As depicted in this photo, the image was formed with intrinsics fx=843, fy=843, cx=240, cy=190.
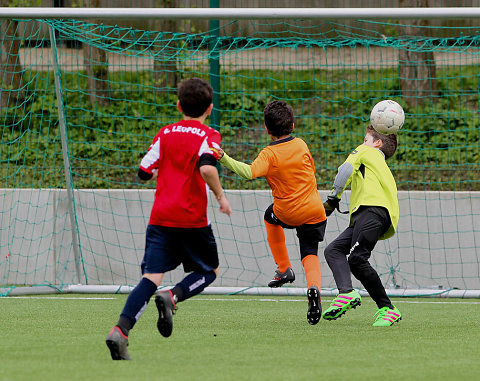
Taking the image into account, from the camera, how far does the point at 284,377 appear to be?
13.5 feet

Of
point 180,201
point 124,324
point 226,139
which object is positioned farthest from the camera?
point 226,139

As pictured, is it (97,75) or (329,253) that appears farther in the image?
(97,75)

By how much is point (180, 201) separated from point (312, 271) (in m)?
1.96

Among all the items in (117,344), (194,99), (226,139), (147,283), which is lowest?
(117,344)

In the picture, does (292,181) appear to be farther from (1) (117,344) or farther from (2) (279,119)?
(1) (117,344)

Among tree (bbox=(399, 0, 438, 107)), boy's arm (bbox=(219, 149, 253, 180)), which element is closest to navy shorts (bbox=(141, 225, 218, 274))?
boy's arm (bbox=(219, 149, 253, 180))

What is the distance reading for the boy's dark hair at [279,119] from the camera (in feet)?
21.7

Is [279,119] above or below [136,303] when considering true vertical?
above

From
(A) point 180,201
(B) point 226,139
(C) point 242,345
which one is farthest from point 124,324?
(B) point 226,139

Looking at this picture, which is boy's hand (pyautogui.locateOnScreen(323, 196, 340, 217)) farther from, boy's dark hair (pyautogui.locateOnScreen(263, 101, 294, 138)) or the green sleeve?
the green sleeve

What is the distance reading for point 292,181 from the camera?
663 centimetres

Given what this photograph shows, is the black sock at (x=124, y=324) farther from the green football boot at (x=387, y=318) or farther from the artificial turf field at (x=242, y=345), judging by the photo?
the green football boot at (x=387, y=318)

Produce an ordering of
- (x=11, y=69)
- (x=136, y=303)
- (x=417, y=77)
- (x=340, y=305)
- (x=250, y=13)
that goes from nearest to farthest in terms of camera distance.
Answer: (x=136, y=303) → (x=340, y=305) → (x=250, y=13) → (x=417, y=77) → (x=11, y=69)

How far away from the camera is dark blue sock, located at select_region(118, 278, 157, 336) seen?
469 centimetres
